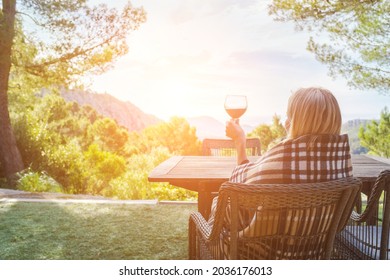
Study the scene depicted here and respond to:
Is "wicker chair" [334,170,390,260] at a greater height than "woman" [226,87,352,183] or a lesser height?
lesser

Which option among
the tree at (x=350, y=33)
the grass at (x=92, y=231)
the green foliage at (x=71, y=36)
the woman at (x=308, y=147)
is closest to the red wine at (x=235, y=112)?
the woman at (x=308, y=147)

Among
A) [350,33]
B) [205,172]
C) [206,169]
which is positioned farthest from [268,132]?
[205,172]

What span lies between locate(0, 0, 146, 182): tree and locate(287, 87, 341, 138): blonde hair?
20.4ft

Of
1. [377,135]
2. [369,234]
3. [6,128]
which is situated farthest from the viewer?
[377,135]

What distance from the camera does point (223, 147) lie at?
3.89m

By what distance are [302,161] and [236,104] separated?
2.12 ft

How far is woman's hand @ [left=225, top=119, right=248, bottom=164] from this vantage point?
1975 mm

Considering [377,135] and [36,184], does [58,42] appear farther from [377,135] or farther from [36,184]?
[377,135]

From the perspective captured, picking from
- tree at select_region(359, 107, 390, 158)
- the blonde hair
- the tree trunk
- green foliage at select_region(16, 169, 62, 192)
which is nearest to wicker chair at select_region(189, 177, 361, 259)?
the blonde hair

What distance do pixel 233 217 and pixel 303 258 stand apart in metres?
0.38

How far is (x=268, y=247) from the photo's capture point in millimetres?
1587

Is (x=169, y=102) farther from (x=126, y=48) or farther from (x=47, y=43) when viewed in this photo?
(x=47, y=43)

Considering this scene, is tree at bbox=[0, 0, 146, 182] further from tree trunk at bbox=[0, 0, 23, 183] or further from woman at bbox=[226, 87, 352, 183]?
woman at bbox=[226, 87, 352, 183]
